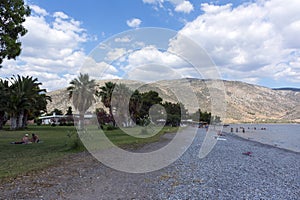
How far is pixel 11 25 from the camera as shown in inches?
469

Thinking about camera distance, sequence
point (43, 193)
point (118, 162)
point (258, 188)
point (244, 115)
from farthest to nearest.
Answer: point (244, 115)
point (118, 162)
point (258, 188)
point (43, 193)

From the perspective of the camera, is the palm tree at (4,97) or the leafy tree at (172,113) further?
the leafy tree at (172,113)

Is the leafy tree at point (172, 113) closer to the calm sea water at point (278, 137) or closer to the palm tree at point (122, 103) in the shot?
the calm sea water at point (278, 137)

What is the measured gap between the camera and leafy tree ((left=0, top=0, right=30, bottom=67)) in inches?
457

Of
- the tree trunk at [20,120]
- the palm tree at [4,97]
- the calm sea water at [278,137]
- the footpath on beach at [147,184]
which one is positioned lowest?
the calm sea water at [278,137]

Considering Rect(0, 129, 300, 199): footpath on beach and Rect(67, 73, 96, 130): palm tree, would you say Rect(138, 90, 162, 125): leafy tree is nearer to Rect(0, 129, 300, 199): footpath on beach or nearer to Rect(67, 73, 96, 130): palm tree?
Rect(67, 73, 96, 130): palm tree

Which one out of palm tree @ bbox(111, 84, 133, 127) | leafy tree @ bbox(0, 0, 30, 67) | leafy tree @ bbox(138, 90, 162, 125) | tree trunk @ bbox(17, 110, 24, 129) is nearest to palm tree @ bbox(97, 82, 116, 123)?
palm tree @ bbox(111, 84, 133, 127)

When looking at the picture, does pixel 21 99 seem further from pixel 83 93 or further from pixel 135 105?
pixel 135 105

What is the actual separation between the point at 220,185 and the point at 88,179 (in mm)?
4711

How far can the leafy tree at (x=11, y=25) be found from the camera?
11.6m

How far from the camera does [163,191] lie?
838 centimetres

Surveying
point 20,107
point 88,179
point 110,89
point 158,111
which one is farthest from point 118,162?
point 158,111

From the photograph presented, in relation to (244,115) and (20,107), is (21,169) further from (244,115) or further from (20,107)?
(244,115)

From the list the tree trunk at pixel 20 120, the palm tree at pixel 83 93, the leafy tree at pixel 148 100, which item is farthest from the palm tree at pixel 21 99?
the leafy tree at pixel 148 100
